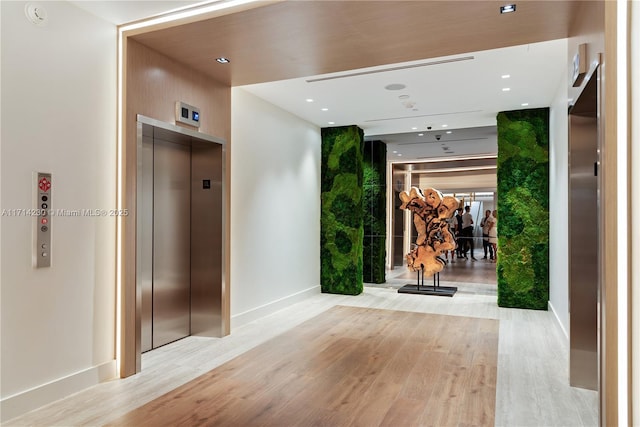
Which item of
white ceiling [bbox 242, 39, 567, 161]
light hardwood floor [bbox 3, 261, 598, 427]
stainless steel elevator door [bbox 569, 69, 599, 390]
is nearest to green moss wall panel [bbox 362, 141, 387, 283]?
white ceiling [bbox 242, 39, 567, 161]

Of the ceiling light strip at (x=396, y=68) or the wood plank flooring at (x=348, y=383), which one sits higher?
the ceiling light strip at (x=396, y=68)

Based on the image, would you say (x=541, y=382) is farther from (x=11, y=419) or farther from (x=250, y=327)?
(x=11, y=419)

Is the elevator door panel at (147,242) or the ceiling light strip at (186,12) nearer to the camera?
the ceiling light strip at (186,12)

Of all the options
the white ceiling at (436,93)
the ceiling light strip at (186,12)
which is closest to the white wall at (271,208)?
the white ceiling at (436,93)

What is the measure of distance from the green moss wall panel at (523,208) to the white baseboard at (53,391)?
584 centimetres

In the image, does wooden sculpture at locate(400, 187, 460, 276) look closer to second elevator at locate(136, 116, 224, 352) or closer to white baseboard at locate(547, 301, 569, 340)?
white baseboard at locate(547, 301, 569, 340)

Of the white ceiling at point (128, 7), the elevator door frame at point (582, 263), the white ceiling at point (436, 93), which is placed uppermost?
the white ceiling at point (128, 7)

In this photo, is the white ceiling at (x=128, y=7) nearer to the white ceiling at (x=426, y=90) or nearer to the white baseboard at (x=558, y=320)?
the white ceiling at (x=426, y=90)

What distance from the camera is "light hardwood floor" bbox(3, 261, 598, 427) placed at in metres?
3.04

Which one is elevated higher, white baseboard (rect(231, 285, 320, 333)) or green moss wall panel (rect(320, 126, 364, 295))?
green moss wall panel (rect(320, 126, 364, 295))

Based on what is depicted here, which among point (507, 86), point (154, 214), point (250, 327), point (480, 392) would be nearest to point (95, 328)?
point (154, 214)

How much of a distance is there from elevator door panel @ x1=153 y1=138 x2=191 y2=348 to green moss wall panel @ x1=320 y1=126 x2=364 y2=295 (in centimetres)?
352

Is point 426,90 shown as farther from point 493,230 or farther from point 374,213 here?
point 493,230

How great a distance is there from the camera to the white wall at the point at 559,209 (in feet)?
16.4
